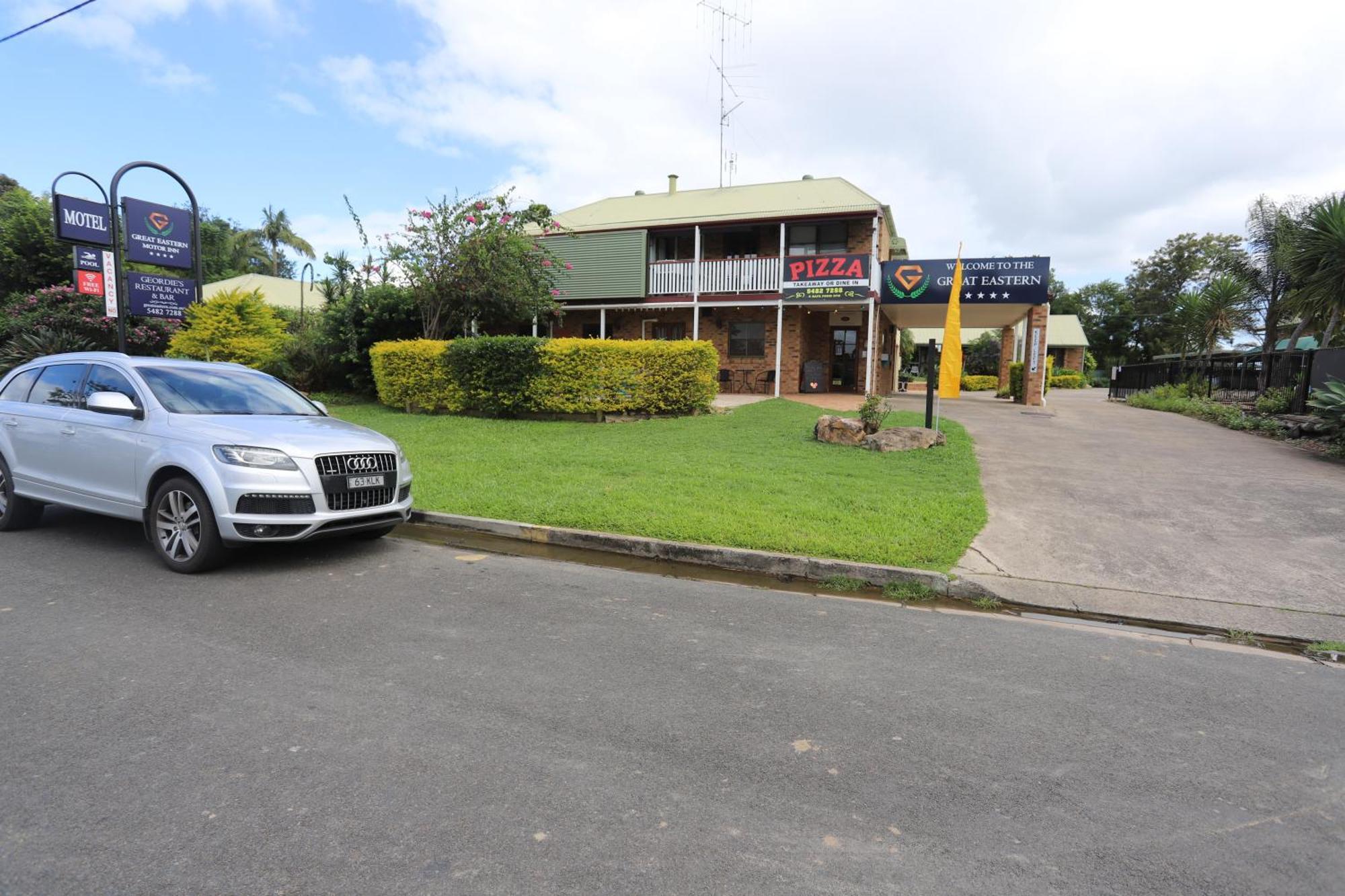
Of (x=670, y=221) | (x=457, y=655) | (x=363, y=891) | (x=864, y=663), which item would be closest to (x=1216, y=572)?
(x=864, y=663)

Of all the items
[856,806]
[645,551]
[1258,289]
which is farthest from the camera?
[1258,289]

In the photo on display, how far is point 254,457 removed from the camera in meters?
5.46

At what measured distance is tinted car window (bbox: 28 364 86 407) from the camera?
6.55 metres

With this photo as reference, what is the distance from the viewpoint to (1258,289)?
Answer: 22.5 meters

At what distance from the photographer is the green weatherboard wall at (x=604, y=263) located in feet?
77.1

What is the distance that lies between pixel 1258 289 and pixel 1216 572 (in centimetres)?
2223

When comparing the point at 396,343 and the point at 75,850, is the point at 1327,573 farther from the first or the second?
the point at 396,343

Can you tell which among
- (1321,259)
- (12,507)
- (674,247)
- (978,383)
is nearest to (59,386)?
(12,507)

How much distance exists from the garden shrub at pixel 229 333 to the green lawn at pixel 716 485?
659 centimetres

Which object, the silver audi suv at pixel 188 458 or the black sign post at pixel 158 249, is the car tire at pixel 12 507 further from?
the black sign post at pixel 158 249

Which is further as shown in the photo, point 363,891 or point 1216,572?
point 1216,572

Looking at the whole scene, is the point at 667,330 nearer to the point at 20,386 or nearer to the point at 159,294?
the point at 159,294

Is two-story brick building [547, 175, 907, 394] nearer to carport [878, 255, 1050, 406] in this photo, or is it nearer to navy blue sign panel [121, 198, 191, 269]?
carport [878, 255, 1050, 406]

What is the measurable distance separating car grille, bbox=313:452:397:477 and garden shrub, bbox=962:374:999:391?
3653cm
